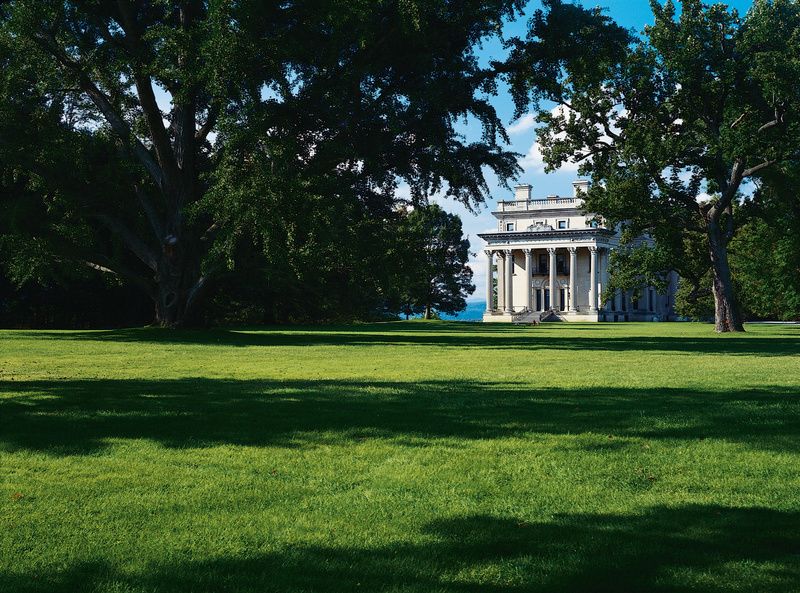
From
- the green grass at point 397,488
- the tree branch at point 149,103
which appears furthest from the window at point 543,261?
the green grass at point 397,488

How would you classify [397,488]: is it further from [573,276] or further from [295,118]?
[573,276]

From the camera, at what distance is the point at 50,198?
104 ft

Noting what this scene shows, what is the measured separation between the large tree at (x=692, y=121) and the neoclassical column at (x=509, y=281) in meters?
62.9

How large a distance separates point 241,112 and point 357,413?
1682cm

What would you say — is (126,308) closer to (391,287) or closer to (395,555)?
(391,287)

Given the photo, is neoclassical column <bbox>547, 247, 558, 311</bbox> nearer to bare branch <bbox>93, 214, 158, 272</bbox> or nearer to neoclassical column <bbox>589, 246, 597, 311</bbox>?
neoclassical column <bbox>589, 246, 597, 311</bbox>

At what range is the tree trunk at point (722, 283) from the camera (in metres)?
42.4

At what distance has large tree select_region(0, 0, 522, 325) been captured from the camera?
23.8 meters

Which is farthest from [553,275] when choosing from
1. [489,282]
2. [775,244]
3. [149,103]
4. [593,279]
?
[149,103]

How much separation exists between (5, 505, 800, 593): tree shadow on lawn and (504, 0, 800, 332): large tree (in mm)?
34038

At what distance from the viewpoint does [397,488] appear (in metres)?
5.86

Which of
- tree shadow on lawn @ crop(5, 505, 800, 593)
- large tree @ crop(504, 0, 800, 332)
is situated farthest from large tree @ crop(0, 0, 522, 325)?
tree shadow on lawn @ crop(5, 505, 800, 593)

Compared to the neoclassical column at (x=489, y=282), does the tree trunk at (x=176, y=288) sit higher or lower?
lower

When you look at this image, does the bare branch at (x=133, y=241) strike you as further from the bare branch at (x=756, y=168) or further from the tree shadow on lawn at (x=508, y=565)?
the bare branch at (x=756, y=168)
